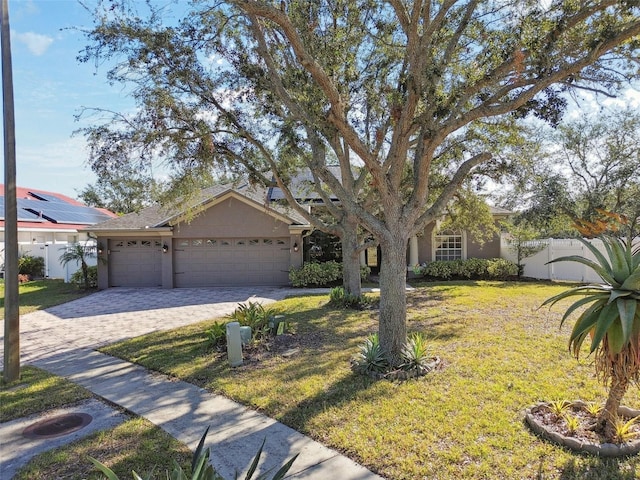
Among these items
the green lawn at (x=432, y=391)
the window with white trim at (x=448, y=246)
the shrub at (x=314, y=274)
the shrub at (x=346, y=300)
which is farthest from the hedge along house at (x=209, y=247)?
the green lawn at (x=432, y=391)

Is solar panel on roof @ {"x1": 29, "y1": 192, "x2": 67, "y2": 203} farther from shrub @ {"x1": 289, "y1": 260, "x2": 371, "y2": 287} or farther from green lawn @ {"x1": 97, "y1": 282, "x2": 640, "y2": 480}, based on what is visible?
green lawn @ {"x1": 97, "y1": 282, "x2": 640, "y2": 480}

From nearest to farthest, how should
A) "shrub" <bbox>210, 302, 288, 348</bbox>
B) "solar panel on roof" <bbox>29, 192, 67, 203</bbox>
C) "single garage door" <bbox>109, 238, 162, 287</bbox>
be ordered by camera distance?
"shrub" <bbox>210, 302, 288, 348</bbox>
"single garage door" <bbox>109, 238, 162, 287</bbox>
"solar panel on roof" <bbox>29, 192, 67, 203</bbox>

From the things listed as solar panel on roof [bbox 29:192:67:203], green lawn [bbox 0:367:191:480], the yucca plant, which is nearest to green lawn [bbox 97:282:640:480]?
the yucca plant

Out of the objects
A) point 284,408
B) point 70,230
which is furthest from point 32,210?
point 284,408

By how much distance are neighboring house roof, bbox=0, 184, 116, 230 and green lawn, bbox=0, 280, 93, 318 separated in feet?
18.5

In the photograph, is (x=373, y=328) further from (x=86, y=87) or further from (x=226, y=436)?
(x=86, y=87)

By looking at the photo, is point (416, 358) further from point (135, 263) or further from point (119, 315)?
point (135, 263)

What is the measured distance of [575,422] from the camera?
4078 mm

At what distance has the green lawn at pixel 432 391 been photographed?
146 inches

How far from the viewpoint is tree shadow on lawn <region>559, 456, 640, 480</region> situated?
339cm

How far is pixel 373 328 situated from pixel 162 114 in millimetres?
7070

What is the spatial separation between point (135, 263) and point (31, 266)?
7.77m

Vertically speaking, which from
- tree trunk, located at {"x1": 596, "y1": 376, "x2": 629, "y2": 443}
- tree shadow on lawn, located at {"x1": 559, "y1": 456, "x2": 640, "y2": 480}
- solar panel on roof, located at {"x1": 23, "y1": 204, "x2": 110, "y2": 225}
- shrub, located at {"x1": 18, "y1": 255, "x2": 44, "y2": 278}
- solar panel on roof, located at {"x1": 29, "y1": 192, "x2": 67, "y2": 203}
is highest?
solar panel on roof, located at {"x1": 29, "y1": 192, "x2": 67, "y2": 203}

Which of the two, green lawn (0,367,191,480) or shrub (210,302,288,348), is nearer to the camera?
green lawn (0,367,191,480)
